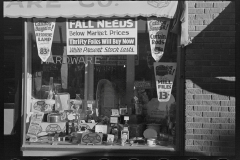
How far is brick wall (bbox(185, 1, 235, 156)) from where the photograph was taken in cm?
561

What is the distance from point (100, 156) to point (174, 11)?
2.70 meters

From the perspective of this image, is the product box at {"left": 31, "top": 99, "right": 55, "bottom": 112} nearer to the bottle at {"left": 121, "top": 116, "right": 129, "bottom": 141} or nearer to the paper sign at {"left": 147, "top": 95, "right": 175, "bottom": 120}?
the bottle at {"left": 121, "top": 116, "right": 129, "bottom": 141}

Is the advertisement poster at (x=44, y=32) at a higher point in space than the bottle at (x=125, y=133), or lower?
higher

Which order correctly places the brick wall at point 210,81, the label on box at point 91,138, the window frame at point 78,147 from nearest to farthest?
the brick wall at point 210,81, the window frame at point 78,147, the label on box at point 91,138

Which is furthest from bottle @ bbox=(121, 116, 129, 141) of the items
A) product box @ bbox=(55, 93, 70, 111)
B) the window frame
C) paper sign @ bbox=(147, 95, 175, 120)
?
product box @ bbox=(55, 93, 70, 111)

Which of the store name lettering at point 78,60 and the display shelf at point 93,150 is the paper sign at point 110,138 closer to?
the display shelf at point 93,150

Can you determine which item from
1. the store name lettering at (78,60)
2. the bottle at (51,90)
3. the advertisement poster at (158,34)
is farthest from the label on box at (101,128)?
the advertisement poster at (158,34)

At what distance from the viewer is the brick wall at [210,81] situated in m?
5.61

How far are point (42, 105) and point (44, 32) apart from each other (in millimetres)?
1425

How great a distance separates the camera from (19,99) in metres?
6.01

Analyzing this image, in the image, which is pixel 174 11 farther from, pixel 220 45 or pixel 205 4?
pixel 220 45

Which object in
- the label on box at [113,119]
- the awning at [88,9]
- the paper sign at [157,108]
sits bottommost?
the label on box at [113,119]

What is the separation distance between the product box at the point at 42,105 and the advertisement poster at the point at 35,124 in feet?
0.29

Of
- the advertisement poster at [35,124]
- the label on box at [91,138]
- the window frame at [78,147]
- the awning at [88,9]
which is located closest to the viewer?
the awning at [88,9]
